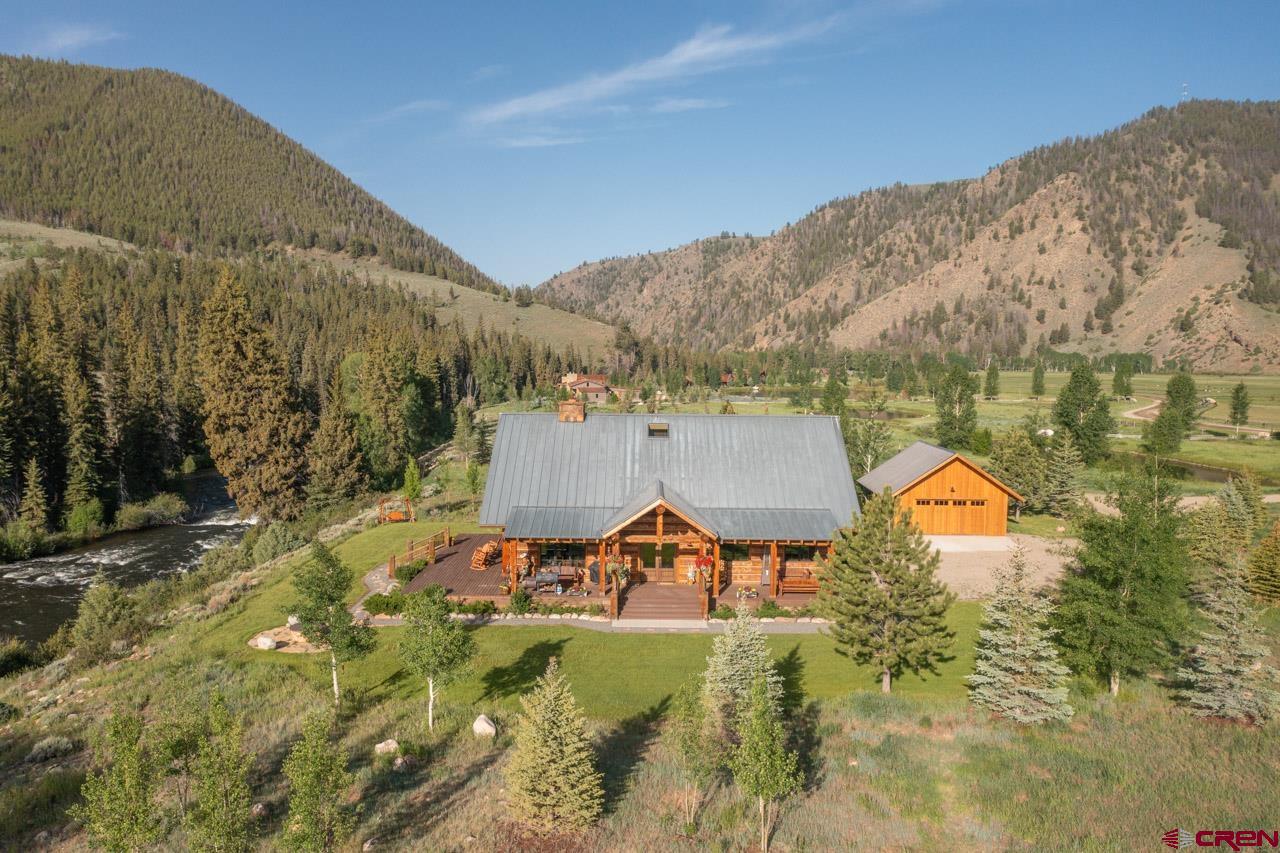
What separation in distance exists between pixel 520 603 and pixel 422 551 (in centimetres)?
841

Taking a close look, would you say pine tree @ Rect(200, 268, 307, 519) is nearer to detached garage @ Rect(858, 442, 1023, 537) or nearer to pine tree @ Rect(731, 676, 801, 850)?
detached garage @ Rect(858, 442, 1023, 537)

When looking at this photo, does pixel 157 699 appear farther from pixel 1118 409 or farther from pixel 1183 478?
pixel 1118 409

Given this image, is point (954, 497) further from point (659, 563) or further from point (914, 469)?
point (659, 563)

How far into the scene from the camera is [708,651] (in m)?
20.8

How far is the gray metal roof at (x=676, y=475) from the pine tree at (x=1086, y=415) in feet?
126

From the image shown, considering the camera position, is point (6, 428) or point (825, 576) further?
point (6, 428)

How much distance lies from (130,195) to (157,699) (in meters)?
235

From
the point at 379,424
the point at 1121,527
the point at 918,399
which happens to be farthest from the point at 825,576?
the point at 918,399

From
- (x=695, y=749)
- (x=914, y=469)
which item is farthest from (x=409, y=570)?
(x=914, y=469)

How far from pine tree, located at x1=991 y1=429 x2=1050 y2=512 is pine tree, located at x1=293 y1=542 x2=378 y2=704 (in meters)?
39.7

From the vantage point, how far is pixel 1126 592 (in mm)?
17000

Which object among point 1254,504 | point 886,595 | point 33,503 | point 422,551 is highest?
point 886,595

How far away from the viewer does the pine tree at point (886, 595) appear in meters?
16.8

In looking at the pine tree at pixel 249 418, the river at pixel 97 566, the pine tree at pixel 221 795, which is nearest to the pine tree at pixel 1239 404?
the pine tree at pixel 249 418
